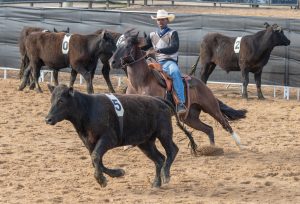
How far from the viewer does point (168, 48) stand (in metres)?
11.4

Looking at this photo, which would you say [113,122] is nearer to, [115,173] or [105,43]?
[115,173]

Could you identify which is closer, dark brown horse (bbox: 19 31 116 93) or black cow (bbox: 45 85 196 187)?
black cow (bbox: 45 85 196 187)

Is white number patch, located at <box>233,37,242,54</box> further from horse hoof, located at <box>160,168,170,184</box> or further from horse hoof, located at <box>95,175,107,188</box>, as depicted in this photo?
horse hoof, located at <box>95,175,107,188</box>

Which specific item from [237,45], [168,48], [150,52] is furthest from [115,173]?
[237,45]

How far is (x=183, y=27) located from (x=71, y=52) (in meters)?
3.10

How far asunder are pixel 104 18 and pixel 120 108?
11403 millimetres

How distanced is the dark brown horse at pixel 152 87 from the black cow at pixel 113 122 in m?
1.94

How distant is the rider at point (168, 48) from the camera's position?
11430 millimetres

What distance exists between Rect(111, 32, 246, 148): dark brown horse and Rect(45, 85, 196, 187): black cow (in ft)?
6.36

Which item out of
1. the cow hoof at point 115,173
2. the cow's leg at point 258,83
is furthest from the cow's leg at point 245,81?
the cow hoof at point 115,173

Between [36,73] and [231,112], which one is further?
[36,73]

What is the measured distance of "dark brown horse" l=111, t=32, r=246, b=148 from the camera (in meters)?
11.2

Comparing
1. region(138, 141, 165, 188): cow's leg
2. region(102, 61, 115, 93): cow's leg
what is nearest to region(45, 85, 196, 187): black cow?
region(138, 141, 165, 188): cow's leg

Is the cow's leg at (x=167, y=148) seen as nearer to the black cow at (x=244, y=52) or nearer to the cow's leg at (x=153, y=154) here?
the cow's leg at (x=153, y=154)
